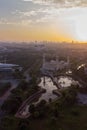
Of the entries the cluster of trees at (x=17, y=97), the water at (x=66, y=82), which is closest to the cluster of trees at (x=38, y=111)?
the cluster of trees at (x=17, y=97)

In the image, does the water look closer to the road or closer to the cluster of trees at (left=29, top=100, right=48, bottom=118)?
the road

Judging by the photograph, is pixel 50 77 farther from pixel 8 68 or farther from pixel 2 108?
pixel 2 108

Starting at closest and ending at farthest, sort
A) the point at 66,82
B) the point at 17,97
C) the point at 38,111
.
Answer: the point at 38,111 → the point at 17,97 → the point at 66,82

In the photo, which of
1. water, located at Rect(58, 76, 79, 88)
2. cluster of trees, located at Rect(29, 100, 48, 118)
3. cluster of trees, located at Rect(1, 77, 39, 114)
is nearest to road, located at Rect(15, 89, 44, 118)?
cluster of trees, located at Rect(1, 77, 39, 114)

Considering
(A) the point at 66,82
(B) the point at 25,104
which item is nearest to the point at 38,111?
(B) the point at 25,104

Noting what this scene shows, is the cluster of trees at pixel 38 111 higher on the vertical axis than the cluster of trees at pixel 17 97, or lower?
lower

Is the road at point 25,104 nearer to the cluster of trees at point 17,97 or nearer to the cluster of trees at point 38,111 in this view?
the cluster of trees at point 17,97

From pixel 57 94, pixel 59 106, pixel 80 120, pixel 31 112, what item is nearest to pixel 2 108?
pixel 31 112

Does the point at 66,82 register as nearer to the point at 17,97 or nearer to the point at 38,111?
the point at 17,97

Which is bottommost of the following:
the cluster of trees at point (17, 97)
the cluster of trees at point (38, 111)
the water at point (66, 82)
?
the cluster of trees at point (38, 111)

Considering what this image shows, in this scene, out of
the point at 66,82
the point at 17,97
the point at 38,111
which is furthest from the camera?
the point at 66,82

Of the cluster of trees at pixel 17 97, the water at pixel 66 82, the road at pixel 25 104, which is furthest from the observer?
the water at pixel 66 82

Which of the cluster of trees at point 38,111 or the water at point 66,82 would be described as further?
the water at point 66,82
